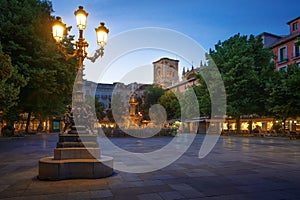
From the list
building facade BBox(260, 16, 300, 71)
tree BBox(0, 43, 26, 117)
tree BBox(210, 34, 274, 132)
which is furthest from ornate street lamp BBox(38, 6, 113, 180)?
building facade BBox(260, 16, 300, 71)

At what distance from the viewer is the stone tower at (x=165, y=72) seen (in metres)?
90.4

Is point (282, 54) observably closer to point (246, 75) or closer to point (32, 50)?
point (246, 75)

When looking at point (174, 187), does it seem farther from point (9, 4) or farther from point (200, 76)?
point (200, 76)


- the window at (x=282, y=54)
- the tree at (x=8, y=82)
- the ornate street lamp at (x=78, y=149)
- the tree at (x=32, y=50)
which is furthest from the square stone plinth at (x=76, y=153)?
the window at (x=282, y=54)

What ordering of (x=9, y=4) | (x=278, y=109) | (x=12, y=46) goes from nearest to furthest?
(x=12, y=46)
(x=9, y=4)
(x=278, y=109)

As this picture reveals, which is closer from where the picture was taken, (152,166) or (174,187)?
(174,187)

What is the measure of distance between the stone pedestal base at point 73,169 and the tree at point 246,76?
98.4ft

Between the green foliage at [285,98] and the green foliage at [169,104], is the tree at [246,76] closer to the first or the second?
the green foliage at [285,98]

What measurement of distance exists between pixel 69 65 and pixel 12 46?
4.84m

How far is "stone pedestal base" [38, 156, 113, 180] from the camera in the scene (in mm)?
7293

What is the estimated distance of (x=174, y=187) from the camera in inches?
258

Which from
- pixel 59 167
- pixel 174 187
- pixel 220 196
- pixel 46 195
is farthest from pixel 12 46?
pixel 220 196

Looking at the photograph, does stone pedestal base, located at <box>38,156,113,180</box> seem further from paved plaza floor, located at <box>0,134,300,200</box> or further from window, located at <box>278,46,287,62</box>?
window, located at <box>278,46,287,62</box>

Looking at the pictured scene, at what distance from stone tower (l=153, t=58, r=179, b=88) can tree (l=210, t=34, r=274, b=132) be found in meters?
52.4
